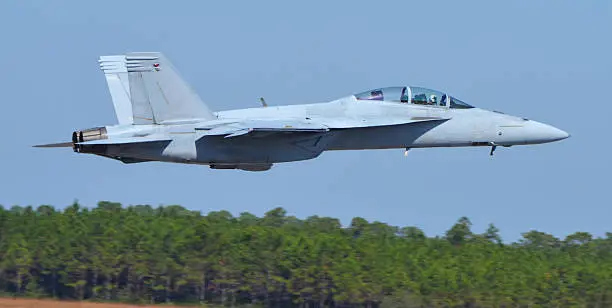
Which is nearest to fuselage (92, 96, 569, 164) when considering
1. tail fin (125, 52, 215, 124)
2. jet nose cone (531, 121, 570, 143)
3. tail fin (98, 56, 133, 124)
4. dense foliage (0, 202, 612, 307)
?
jet nose cone (531, 121, 570, 143)

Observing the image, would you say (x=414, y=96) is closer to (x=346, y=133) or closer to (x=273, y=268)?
(x=346, y=133)

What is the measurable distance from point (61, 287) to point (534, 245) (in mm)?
29846

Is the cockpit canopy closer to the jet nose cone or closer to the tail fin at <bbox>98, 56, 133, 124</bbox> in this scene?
the jet nose cone

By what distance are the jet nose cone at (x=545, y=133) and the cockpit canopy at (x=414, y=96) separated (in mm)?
1824

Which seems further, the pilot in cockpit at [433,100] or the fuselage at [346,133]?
the pilot in cockpit at [433,100]

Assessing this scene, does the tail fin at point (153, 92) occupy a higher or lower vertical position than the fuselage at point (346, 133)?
higher

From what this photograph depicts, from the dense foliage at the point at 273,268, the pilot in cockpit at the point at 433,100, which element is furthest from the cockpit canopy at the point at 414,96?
the dense foliage at the point at 273,268

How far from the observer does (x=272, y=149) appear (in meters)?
27.5

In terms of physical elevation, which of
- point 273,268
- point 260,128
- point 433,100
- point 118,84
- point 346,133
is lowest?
point 273,268

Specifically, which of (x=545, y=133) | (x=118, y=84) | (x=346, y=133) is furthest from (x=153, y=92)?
(x=545, y=133)

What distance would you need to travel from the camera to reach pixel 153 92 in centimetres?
2689

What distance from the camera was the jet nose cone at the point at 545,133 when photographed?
95.4 feet

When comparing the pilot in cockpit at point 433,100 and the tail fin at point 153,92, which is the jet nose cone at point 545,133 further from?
the tail fin at point 153,92

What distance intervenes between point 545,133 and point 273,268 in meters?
31.8
